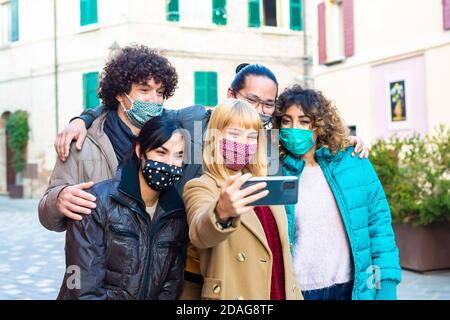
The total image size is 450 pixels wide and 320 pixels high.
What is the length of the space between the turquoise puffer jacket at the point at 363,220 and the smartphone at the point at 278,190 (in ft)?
1.98

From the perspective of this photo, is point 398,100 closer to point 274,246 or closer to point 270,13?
point 270,13

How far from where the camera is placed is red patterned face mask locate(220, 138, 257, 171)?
1.91m

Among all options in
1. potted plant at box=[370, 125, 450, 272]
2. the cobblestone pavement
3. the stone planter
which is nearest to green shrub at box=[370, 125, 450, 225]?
potted plant at box=[370, 125, 450, 272]

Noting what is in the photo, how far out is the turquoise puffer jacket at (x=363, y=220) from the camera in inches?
93.0

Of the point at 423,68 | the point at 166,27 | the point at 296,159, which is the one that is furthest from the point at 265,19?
the point at 296,159

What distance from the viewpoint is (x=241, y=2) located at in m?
16.5

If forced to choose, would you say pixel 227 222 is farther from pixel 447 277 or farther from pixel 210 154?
pixel 447 277

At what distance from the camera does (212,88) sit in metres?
16.6

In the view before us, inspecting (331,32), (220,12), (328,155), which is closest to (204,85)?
(220,12)

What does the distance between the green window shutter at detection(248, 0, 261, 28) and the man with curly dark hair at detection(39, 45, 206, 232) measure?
14.1 meters

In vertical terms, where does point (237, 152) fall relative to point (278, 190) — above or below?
above

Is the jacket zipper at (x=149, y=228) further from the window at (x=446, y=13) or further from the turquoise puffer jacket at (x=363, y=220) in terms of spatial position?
the window at (x=446, y=13)

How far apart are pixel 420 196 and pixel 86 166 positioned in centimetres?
519
